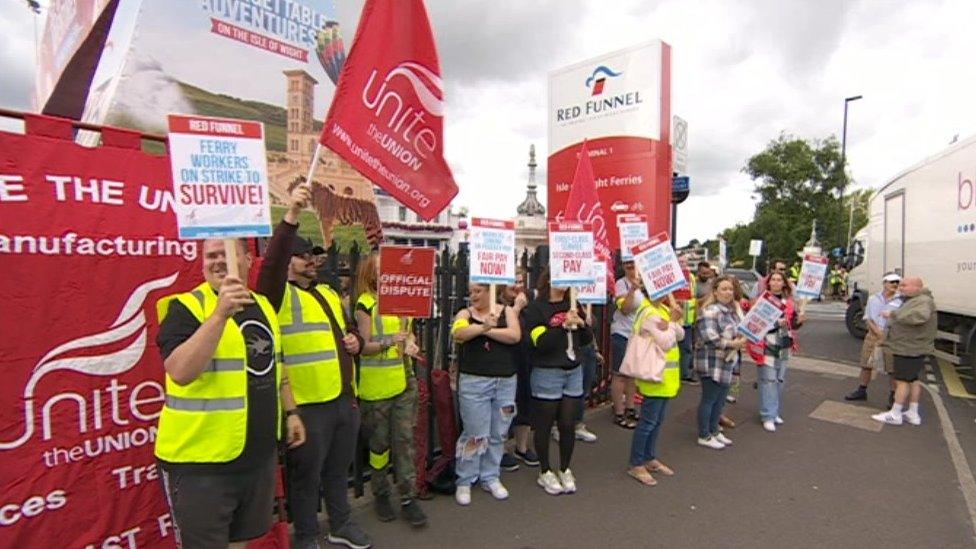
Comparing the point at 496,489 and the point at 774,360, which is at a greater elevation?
the point at 774,360

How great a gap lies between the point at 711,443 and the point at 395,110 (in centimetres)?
451

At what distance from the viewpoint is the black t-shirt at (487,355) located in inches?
163

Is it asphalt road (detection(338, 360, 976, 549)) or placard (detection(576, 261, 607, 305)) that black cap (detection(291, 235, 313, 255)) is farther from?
placard (detection(576, 261, 607, 305))

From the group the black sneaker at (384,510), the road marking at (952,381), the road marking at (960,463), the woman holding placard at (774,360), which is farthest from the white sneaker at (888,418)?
the black sneaker at (384,510)

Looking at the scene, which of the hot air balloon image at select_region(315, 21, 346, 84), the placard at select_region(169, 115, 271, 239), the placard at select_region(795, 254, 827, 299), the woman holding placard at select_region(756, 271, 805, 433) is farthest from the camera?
the placard at select_region(795, 254, 827, 299)

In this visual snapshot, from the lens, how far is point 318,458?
3121 mm

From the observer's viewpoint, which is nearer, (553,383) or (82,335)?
(82,335)

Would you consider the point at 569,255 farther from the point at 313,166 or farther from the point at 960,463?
the point at 960,463

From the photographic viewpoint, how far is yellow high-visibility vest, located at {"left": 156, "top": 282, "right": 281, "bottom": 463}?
2.17 m

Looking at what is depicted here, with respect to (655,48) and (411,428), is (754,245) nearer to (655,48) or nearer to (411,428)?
(655,48)

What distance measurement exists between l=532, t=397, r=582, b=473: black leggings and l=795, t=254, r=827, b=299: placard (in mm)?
3926

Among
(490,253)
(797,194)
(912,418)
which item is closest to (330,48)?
(490,253)

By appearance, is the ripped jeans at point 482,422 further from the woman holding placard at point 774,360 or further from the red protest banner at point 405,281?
the woman holding placard at point 774,360

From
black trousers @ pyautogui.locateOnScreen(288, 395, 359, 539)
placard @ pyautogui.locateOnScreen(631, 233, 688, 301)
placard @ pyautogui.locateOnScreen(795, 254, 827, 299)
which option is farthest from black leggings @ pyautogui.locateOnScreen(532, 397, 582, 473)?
placard @ pyautogui.locateOnScreen(795, 254, 827, 299)
